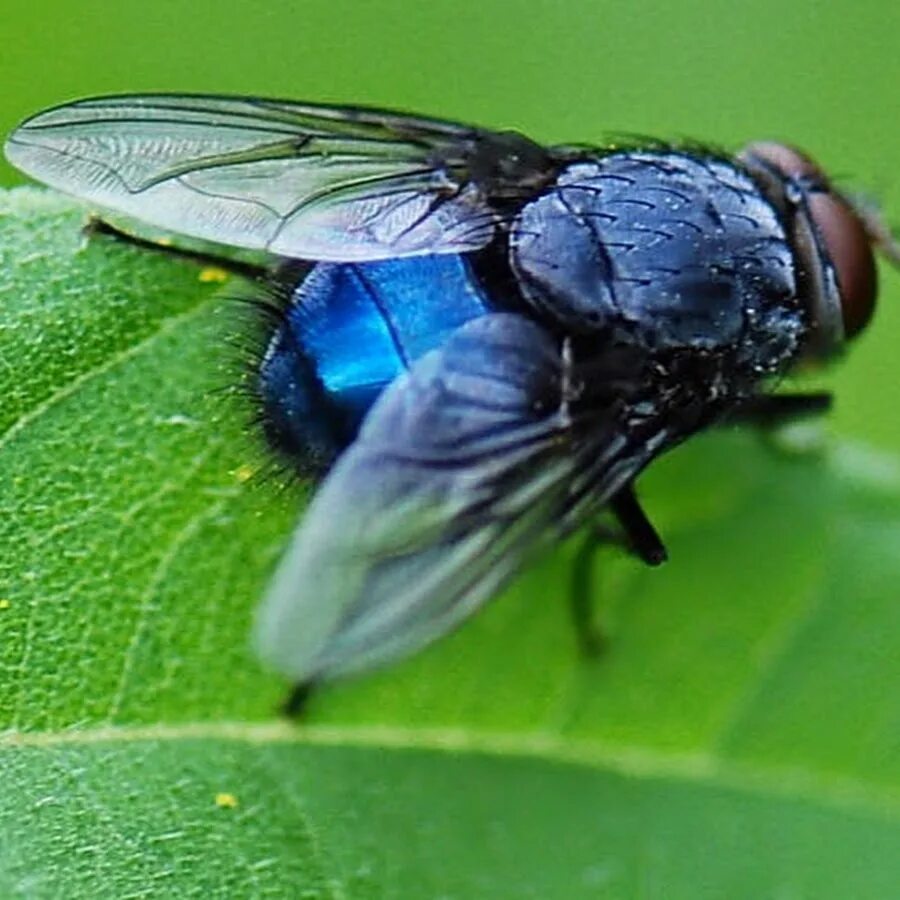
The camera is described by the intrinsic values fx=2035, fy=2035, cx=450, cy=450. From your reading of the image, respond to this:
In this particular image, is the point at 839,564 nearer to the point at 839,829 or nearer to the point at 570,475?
the point at 839,829

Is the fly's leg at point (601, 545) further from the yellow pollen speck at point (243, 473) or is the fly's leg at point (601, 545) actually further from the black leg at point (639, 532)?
the yellow pollen speck at point (243, 473)

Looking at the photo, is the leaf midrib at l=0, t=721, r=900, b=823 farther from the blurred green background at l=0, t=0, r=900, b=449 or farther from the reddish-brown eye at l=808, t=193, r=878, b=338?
the blurred green background at l=0, t=0, r=900, b=449

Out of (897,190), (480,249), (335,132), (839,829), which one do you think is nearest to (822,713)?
(839,829)

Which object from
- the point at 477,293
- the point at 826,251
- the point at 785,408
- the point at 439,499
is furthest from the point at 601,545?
the point at 439,499

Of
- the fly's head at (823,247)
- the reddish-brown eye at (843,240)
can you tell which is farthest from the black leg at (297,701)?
the reddish-brown eye at (843,240)

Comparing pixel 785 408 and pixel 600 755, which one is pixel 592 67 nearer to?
pixel 785 408

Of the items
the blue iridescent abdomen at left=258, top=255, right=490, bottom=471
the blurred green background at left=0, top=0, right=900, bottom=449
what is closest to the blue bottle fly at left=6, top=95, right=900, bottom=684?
the blue iridescent abdomen at left=258, top=255, right=490, bottom=471
